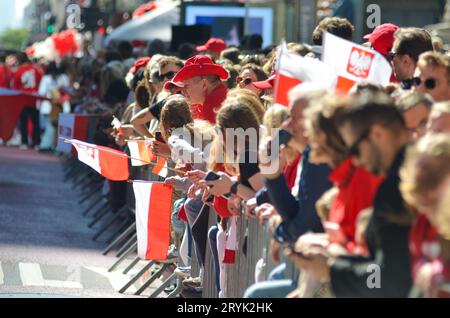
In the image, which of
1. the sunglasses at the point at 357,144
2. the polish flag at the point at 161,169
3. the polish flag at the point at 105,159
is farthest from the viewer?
the polish flag at the point at 161,169

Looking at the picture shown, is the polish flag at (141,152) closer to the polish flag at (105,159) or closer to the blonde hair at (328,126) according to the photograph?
the polish flag at (105,159)

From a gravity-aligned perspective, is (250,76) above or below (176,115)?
above

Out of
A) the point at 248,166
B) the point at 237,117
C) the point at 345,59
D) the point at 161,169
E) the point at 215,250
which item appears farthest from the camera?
the point at 161,169

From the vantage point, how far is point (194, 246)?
10.5 meters

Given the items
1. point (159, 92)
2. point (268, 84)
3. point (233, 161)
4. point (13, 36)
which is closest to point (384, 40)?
point (268, 84)

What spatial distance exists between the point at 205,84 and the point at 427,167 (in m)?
6.42

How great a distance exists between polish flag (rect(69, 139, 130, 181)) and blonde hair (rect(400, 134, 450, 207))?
6.44 meters

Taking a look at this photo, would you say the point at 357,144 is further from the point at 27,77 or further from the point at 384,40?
the point at 27,77

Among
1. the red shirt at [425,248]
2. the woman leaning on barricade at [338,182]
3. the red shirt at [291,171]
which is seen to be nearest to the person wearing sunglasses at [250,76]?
the red shirt at [291,171]

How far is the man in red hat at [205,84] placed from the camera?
36.5 ft

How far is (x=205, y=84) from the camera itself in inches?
440

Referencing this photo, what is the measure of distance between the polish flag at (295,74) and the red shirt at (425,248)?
220cm

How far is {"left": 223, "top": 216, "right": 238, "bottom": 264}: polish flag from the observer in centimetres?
870
